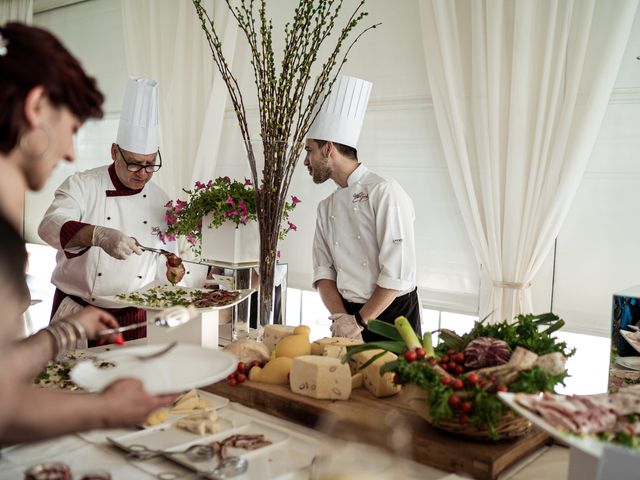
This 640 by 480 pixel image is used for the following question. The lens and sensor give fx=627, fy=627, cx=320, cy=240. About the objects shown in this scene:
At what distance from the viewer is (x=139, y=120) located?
2.98 m

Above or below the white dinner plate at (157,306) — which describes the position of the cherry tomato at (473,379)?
below

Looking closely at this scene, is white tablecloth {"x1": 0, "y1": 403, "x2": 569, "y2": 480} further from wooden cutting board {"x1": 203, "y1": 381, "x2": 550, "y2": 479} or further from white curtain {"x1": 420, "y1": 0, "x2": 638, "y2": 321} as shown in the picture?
white curtain {"x1": 420, "y1": 0, "x2": 638, "y2": 321}

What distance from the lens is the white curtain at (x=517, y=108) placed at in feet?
9.99

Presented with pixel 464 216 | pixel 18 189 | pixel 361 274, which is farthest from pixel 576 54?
pixel 18 189

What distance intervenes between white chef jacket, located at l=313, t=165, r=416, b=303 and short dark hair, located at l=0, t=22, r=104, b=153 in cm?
193

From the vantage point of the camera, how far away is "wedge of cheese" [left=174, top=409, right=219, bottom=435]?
150cm

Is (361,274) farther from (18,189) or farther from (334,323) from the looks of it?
(18,189)

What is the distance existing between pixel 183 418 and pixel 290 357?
41 centimetres

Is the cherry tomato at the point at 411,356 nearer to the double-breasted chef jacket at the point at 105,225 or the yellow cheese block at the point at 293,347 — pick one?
the yellow cheese block at the point at 293,347

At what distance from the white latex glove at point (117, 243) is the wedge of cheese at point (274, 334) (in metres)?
0.61

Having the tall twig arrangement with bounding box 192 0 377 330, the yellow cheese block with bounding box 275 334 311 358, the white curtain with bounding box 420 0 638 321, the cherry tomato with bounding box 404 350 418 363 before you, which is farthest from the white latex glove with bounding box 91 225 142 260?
the white curtain with bounding box 420 0 638 321

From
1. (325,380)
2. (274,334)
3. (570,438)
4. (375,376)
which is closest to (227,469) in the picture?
(325,380)

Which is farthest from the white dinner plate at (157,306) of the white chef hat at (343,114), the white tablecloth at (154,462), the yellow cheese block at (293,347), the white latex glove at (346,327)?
A: the white chef hat at (343,114)

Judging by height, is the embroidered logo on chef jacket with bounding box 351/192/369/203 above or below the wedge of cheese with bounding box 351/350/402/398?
above
